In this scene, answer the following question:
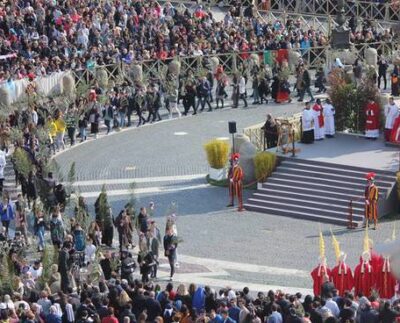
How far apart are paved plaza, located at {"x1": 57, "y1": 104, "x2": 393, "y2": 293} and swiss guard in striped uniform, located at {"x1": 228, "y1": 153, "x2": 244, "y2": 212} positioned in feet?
1.03

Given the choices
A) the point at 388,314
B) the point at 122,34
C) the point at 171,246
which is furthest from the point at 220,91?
the point at 388,314

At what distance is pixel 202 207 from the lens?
36.7 m

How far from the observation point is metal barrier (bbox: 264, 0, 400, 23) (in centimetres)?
5700

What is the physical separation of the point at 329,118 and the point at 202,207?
200 inches

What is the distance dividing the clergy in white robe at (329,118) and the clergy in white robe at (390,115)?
5.24ft

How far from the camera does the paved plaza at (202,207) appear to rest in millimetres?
31656

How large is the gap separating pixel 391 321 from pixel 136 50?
2833 centimetres

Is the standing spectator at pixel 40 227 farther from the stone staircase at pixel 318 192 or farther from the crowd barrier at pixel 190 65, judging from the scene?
the crowd barrier at pixel 190 65

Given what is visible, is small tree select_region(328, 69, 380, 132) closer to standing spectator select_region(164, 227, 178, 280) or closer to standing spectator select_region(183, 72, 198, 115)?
standing spectator select_region(183, 72, 198, 115)

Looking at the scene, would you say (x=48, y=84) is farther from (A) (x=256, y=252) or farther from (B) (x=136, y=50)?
(A) (x=256, y=252)

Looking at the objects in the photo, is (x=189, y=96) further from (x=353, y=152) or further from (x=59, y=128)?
(x=353, y=152)

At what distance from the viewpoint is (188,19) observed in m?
54.0

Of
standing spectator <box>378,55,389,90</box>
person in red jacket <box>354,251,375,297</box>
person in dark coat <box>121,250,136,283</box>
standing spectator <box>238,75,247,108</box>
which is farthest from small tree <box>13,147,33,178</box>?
standing spectator <box>378,55,389,90</box>

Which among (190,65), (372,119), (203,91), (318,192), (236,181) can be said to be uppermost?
(190,65)
